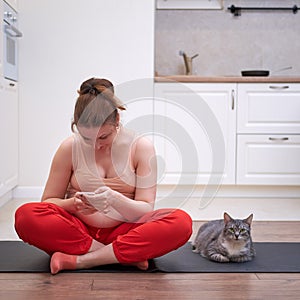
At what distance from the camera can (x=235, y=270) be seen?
224 cm

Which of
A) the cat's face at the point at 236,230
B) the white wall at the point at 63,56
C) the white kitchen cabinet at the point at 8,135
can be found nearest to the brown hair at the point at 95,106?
the cat's face at the point at 236,230

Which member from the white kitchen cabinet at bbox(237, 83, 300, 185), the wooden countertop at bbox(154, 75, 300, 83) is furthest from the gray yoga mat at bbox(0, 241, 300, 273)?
the wooden countertop at bbox(154, 75, 300, 83)

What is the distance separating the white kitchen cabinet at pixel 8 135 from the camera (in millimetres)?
3590

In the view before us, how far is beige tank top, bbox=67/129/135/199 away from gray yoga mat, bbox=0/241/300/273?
31 cm

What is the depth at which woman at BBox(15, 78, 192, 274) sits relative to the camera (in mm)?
2125

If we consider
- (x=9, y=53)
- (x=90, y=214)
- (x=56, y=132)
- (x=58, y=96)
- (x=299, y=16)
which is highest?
(x=299, y=16)

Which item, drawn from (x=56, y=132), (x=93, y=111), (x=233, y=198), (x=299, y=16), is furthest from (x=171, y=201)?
(x=93, y=111)

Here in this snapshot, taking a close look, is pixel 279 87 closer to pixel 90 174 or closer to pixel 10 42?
pixel 10 42

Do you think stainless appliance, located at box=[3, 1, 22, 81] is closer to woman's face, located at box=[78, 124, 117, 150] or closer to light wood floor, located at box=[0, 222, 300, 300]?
woman's face, located at box=[78, 124, 117, 150]

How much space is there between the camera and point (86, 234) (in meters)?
2.24

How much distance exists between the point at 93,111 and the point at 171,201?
2.30 meters

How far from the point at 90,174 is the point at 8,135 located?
163 cm

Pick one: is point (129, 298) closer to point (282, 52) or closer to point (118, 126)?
point (118, 126)

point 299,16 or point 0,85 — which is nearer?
point 0,85
